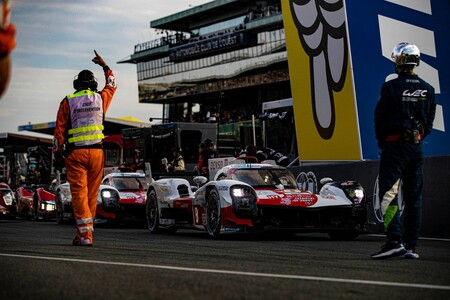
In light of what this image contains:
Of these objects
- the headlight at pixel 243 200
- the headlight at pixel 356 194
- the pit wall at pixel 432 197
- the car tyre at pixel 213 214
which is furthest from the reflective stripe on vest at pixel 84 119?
the pit wall at pixel 432 197

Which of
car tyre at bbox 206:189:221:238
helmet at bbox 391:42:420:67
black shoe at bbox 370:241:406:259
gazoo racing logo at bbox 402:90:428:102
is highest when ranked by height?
helmet at bbox 391:42:420:67

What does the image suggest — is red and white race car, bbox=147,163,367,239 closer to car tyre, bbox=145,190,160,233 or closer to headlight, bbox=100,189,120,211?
car tyre, bbox=145,190,160,233

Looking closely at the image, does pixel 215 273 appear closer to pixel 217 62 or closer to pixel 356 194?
pixel 356 194

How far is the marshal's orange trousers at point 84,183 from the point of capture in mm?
9969

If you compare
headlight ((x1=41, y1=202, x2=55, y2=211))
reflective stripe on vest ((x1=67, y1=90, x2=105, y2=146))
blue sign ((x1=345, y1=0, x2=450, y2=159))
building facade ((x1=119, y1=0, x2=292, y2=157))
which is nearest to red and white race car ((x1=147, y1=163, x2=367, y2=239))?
reflective stripe on vest ((x1=67, y1=90, x2=105, y2=146))

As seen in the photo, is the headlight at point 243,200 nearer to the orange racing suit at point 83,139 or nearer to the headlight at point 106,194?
the orange racing suit at point 83,139

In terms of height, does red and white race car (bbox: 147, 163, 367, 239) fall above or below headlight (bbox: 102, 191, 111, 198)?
below

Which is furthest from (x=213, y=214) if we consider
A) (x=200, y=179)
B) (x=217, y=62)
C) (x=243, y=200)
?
(x=217, y=62)

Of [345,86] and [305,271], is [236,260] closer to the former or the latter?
[305,271]

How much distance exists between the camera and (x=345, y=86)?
59.4 feet

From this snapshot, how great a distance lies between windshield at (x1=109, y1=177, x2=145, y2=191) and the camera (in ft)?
61.1

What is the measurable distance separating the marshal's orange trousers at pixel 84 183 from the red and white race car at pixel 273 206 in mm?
2254

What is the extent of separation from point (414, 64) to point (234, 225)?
4172mm

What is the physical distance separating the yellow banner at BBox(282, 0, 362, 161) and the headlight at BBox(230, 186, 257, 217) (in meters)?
6.39
